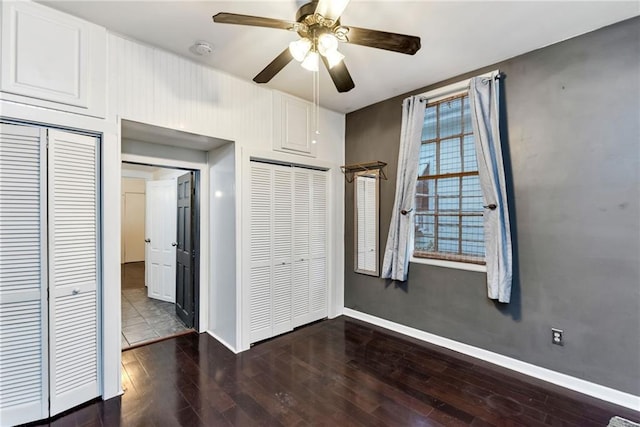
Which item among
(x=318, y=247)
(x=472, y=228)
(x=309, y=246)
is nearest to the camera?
(x=472, y=228)

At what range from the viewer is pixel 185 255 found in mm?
3650

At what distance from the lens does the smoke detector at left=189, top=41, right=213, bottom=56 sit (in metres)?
2.40

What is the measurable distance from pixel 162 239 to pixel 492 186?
178 inches

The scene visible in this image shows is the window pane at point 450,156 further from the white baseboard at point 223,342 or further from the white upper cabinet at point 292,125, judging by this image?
the white baseboard at point 223,342

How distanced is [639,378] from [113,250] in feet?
13.1

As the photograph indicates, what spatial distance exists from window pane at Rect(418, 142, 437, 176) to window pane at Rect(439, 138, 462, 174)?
87 mm

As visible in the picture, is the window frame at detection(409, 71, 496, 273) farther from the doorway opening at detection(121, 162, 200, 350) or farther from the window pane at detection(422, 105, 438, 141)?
the doorway opening at detection(121, 162, 200, 350)

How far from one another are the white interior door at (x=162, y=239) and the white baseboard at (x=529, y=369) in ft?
10.3

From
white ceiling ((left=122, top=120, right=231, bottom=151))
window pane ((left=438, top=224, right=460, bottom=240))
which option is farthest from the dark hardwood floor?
white ceiling ((left=122, top=120, right=231, bottom=151))

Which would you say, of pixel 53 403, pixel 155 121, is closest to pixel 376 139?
pixel 155 121

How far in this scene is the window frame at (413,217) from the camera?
2.90 meters

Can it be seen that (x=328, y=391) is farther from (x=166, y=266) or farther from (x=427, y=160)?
(x=166, y=266)

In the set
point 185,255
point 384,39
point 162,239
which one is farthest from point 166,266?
point 384,39

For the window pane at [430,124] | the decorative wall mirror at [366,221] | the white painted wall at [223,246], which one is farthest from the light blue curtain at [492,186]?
the white painted wall at [223,246]
